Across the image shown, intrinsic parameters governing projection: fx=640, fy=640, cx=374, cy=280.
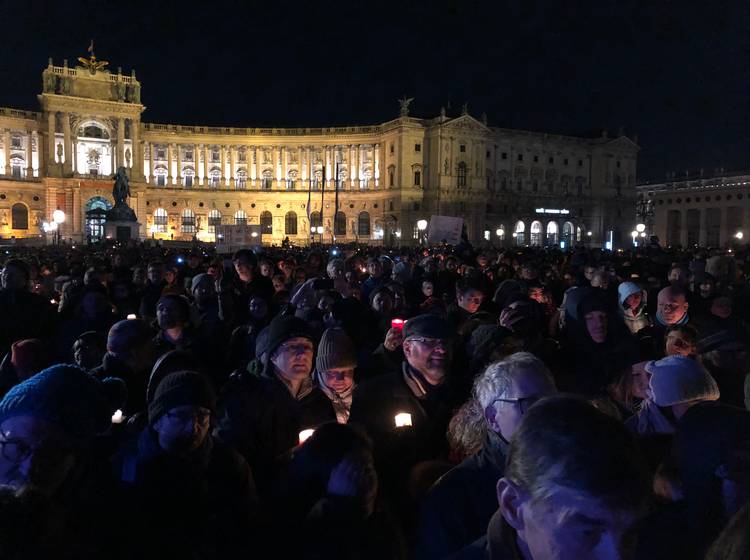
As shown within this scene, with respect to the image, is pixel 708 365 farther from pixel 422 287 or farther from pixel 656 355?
pixel 422 287

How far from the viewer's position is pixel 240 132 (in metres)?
78.2

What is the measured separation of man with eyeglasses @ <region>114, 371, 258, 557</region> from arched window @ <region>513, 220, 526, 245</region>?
79822mm

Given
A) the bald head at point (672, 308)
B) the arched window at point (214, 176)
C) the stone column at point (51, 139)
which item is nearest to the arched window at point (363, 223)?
the arched window at point (214, 176)

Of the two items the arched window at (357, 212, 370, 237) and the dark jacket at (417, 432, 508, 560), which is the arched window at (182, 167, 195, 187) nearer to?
the arched window at (357, 212, 370, 237)

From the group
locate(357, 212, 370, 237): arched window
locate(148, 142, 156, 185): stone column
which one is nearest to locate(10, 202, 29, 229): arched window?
locate(148, 142, 156, 185): stone column

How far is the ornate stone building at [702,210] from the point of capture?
8188 centimetres

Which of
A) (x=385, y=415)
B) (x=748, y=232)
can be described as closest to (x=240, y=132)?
(x=748, y=232)

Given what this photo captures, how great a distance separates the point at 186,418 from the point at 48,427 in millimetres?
599

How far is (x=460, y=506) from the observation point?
103 inches

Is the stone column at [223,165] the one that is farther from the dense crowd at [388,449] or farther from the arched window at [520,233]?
the dense crowd at [388,449]

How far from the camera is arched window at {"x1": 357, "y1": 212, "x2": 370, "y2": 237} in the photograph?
255ft

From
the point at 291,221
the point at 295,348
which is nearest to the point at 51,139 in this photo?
the point at 291,221

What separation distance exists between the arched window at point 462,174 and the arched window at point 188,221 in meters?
32.6

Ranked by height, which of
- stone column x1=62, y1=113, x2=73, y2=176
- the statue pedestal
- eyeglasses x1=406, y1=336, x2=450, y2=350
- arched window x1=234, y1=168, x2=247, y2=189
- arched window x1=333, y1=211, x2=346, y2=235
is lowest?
eyeglasses x1=406, y1=336, x2=450, y2=350
